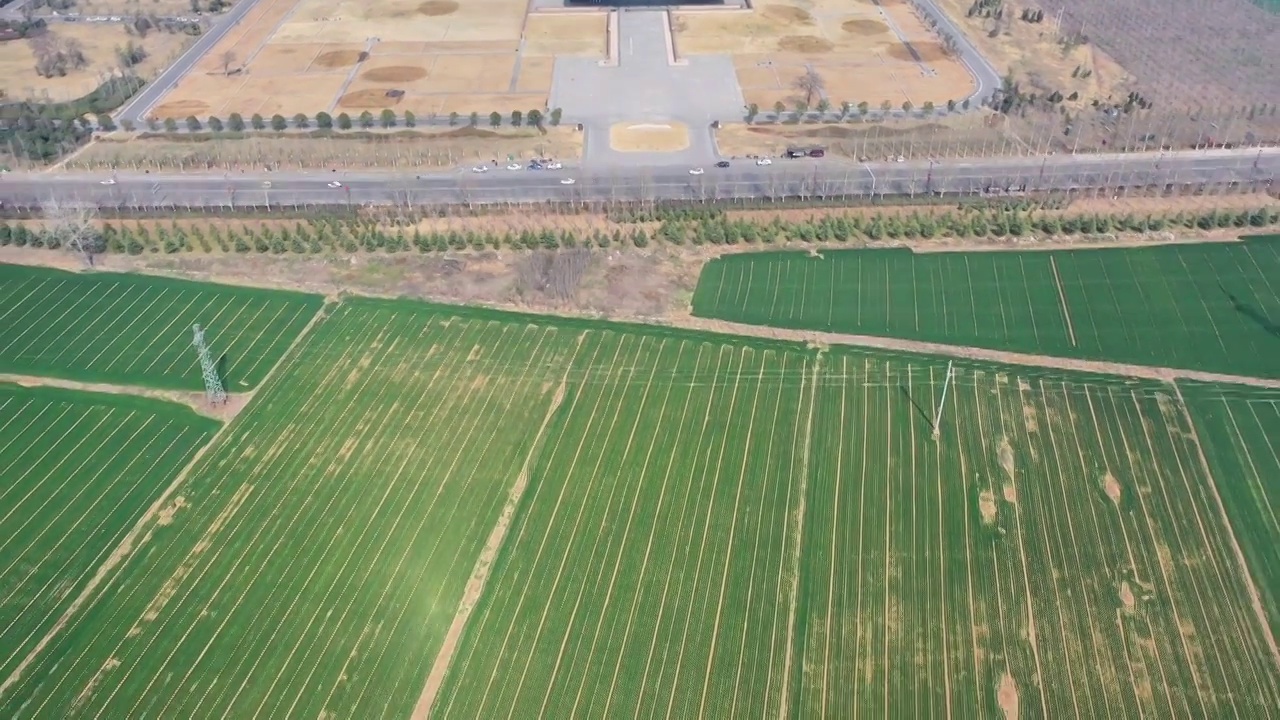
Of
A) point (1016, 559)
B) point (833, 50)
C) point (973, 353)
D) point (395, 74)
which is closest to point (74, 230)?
point (395, 74)

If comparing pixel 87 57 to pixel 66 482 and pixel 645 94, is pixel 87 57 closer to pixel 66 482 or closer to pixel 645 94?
pixel 645 94

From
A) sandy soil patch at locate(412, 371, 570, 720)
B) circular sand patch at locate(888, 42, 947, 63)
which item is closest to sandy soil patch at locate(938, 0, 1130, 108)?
circular sand patch at locate(888, 42, 947, 63)

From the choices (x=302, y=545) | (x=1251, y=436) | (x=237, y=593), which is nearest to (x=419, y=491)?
(x=302, y=545)

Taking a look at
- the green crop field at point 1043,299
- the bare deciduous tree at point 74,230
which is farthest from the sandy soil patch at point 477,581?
the bare deciduous tree at point 74,230

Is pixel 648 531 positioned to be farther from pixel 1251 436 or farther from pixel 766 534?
pixel 1251 436

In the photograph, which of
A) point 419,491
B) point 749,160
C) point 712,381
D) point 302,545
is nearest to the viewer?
point 302,545

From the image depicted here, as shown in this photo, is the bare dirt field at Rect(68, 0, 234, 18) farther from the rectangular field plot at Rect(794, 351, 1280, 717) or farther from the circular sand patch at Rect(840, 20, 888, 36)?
the rectangular field plot at Rect(794, 351, 1280, 717)
